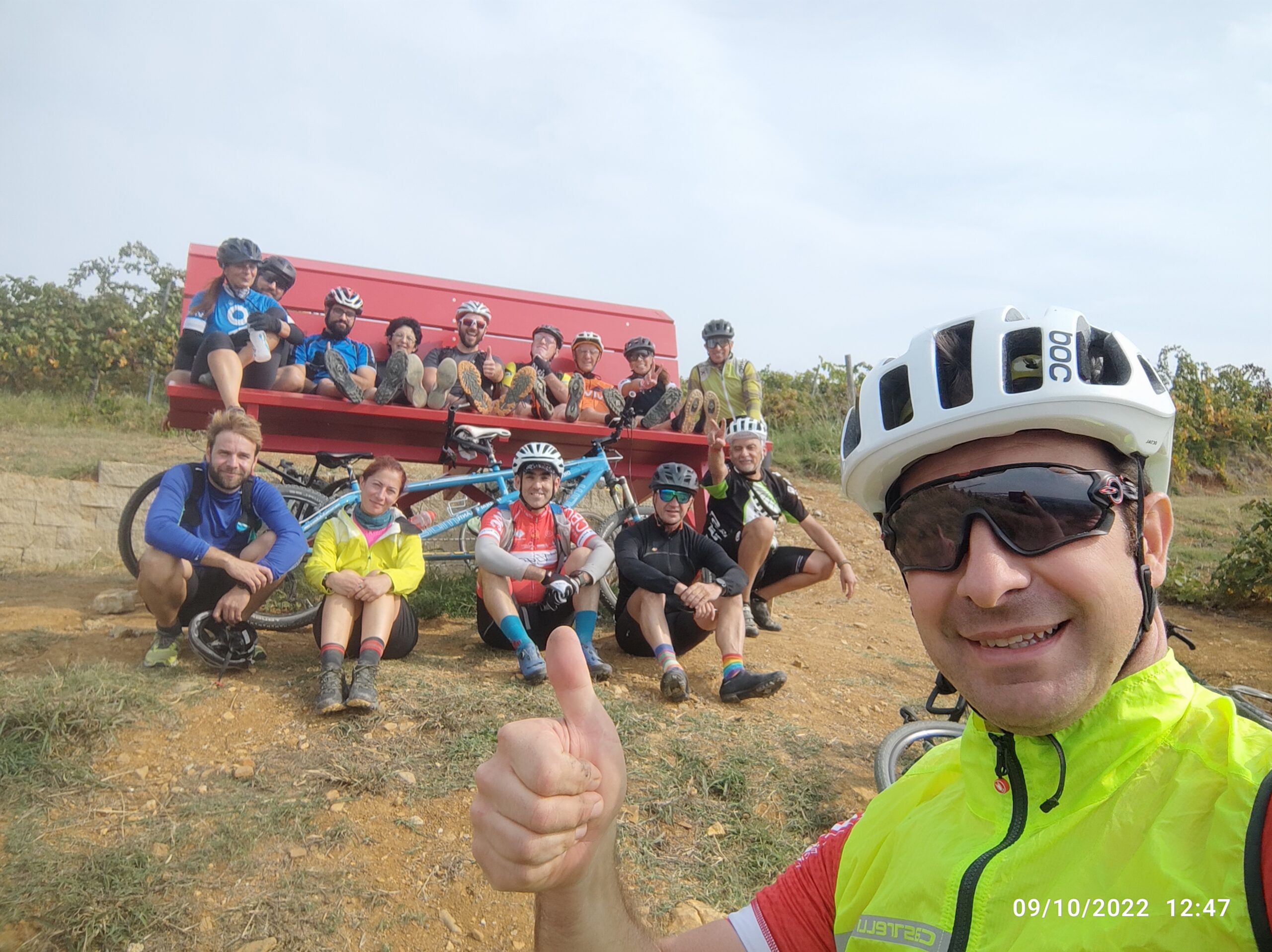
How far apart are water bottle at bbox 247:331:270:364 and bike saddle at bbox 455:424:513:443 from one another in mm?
1382

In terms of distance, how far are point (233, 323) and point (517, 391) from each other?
6.59 feet

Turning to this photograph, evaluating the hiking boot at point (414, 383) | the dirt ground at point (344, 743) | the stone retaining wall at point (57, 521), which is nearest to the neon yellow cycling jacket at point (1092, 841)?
the dirt ground at point (344, 743)

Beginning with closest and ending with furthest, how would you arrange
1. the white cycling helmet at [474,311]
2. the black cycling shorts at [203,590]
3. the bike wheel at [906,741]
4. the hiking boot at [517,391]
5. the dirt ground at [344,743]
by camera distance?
the dirt ground at [344,743] < the bike wheel at [906,741] < the black cycling shorts at [203,590] < the hiking boot at [517,391] < the white cycling helmet at [474,311]

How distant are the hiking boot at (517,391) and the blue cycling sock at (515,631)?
2.03 meters

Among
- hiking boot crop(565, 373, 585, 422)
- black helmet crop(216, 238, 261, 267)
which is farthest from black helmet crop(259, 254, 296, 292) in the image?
hiking boot crop(565, 373, 585, 422)

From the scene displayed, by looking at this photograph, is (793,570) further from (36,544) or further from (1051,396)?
(36,544)

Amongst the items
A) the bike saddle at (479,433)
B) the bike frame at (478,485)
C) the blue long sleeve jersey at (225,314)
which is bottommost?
the bike frame at (478,485)

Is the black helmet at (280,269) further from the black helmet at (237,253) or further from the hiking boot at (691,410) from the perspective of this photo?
the hiking boot at (691,410)

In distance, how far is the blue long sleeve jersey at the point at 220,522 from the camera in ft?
13.9

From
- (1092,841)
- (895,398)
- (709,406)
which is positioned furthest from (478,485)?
(1092,841)

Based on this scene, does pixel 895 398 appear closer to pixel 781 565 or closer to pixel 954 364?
pixel 954 364

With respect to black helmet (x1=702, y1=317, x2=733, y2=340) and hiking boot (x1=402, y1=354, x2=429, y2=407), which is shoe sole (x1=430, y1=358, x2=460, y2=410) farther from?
black helmet (x1=702, y1=317, x2=733, y2=340)

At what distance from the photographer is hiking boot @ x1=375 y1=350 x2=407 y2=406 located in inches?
229

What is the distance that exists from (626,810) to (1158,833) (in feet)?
8.90
